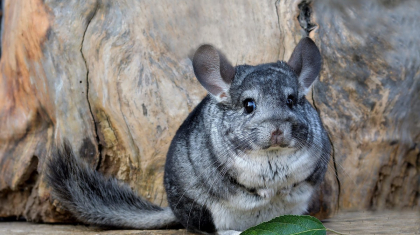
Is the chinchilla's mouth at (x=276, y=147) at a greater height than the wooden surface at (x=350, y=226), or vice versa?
the chinchilla's mouth at (x=276, y=147)

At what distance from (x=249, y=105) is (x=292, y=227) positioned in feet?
2.47

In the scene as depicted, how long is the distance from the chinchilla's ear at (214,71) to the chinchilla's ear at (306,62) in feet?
1.37

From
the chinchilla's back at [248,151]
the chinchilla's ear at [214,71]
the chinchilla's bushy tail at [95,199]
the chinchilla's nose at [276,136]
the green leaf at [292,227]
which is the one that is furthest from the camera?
the chinchilla's bushy tail at [95,199]

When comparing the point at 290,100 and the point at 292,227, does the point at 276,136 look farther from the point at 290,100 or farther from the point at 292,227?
the point at 292,227

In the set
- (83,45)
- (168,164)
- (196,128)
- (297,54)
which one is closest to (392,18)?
(297,54)

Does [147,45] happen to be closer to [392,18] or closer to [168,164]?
[168,164]

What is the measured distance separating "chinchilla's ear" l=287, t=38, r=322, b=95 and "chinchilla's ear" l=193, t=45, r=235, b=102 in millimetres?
418

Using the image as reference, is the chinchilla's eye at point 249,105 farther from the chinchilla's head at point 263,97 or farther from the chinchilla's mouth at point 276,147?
the chinchilla's mouth at point 276,147

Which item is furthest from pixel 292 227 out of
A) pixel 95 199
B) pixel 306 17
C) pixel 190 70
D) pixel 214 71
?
pixel 306 17

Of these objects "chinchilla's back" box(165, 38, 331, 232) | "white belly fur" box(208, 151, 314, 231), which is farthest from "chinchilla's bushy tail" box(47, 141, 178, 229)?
"white belly fur" box(208, 151, 314, 231)

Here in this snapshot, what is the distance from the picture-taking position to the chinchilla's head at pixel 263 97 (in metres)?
2.76

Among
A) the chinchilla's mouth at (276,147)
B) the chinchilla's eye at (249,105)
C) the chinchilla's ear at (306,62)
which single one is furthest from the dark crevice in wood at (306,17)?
the chinchilla's mouth at (276,147)

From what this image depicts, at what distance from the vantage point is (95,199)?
3.65m

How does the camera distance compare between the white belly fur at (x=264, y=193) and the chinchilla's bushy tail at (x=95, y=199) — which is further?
the chinchilla's bushy tail at (x=95, y=199)
